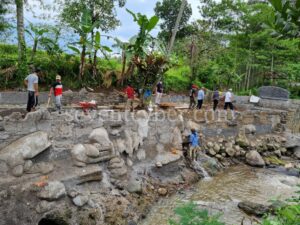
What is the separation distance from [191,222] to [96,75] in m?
14.6

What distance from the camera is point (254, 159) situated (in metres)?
15.7

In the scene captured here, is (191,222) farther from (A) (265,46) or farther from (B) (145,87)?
(A) (265,46)

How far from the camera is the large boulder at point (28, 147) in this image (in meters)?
8.29

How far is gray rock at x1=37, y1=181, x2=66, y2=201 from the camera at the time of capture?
8087mm

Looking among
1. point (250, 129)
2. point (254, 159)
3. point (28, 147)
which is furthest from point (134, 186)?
point (250, 129)

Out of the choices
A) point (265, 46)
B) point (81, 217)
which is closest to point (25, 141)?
point (81, 217)

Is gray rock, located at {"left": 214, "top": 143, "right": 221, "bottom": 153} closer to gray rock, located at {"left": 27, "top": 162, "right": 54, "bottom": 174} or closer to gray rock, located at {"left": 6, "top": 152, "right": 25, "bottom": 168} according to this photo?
gray rock, located at {"left": 27, "top": 162, "right": 54, "bottom": 174}

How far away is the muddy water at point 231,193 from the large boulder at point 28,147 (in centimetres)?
342

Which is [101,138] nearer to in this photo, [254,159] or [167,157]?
[167,157]

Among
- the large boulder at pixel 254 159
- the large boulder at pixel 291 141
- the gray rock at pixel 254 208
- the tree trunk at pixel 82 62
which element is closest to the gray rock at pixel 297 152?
the large boulder at pixel 291 141

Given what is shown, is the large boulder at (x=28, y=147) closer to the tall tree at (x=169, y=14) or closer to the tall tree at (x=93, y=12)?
the tall tree at (x=93, y=12)

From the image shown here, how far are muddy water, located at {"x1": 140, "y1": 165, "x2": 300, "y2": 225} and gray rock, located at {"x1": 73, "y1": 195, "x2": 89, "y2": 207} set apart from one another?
173 cm

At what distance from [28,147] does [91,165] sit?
1.89m

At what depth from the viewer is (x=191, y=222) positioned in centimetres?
409
